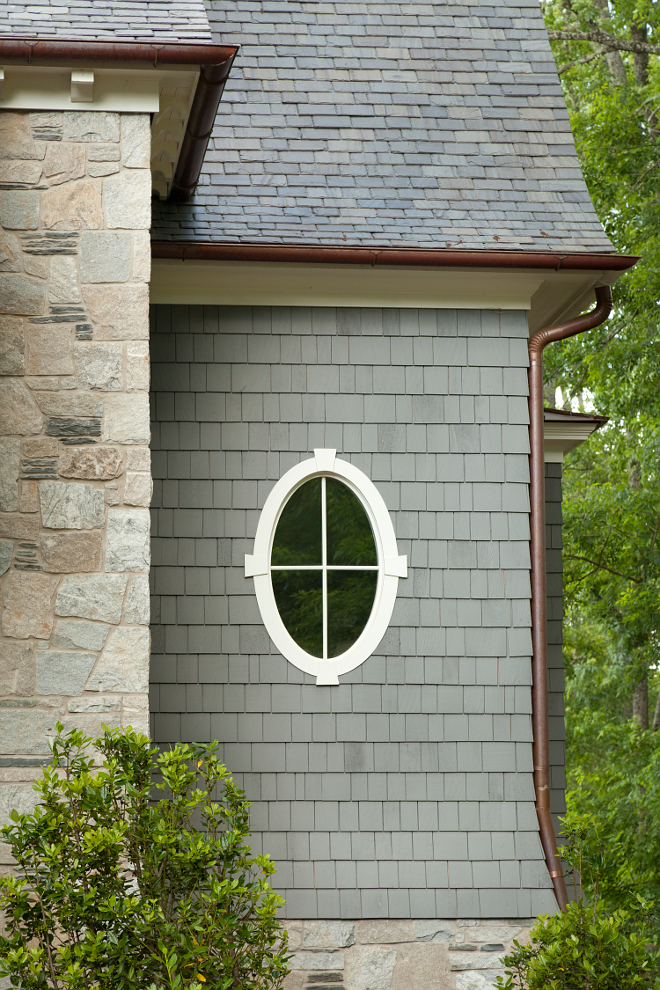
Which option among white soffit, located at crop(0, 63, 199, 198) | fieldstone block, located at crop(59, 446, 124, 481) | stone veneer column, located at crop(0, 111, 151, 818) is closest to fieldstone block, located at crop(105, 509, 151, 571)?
stone veneer column, located at crop(0, 111, 151, 818)

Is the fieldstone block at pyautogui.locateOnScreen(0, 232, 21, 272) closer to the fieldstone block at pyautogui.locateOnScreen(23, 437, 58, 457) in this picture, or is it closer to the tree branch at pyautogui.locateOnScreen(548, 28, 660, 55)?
the fieldstone block at pyautogui.locateOnScreen(23, 437, 58, 457)

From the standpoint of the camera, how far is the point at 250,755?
5.36m

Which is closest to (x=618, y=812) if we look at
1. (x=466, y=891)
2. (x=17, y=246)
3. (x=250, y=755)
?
(x=466, y=891)

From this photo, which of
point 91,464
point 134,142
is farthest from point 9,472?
point 134,142

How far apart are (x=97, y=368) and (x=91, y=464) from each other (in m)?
0.46

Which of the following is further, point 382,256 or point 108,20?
point 382,256

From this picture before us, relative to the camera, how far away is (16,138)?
183 inches

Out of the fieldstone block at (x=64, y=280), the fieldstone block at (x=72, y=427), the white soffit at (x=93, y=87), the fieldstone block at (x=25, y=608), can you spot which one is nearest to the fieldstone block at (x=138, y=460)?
the fieldstone block at (x=72, y=427)

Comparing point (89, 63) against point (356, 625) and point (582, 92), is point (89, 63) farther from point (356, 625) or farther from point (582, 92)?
point (582, 92)

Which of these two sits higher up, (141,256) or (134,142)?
(134,142)

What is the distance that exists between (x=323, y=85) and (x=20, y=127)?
244 centimetres

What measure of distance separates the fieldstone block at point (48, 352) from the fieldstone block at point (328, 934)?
→ 10.4 ft

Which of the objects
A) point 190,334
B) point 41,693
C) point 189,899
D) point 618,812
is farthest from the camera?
point 618,812

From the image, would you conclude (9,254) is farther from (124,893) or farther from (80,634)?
(124,893)
